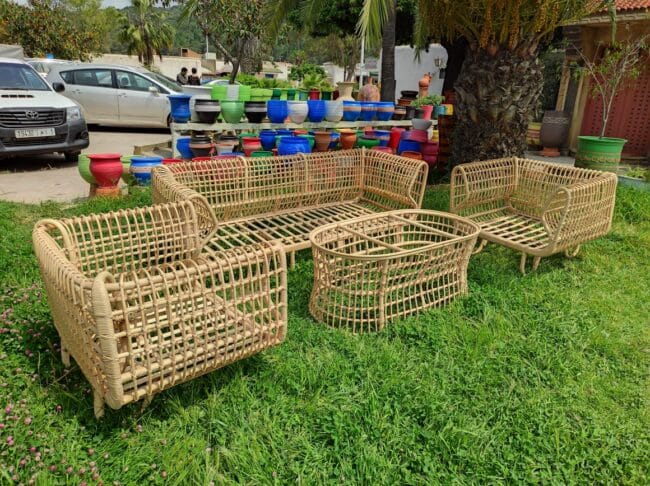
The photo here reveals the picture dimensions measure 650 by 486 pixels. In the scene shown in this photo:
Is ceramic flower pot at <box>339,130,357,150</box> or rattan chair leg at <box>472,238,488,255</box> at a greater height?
ceramic flower pot at <box>339,130,357,150</box>

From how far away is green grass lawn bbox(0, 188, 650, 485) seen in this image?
2.07 meters

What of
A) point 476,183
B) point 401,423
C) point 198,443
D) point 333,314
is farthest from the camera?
point 476,183

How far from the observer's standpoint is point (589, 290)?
3.77 m

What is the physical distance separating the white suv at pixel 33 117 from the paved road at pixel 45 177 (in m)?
0.34

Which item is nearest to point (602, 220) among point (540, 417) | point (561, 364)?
point (561, 364)

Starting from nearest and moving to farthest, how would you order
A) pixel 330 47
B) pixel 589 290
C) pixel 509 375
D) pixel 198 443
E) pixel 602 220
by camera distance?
pixel 198 443, pixel 509 375, pixel 589 290, pixel 602 220, pixel 330 47

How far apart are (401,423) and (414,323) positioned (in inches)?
35.1

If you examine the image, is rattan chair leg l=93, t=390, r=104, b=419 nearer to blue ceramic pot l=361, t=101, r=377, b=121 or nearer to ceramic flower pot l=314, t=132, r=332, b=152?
ceramic flower pot l=314, t=132, r=332, b=152

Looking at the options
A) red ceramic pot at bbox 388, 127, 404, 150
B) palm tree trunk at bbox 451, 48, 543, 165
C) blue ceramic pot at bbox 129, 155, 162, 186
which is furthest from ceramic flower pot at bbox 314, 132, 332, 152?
blue ceramic pot at bbox 129, 155, 162, 186

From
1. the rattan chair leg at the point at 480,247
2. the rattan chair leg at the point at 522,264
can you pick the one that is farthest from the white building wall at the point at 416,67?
the rattan chair leg at the point at 522,264

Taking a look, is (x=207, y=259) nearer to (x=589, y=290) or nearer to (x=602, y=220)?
(x=589, y=290)

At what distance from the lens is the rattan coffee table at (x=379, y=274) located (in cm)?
302

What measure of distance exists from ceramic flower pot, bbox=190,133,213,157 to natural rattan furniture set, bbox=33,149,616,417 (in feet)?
7.12

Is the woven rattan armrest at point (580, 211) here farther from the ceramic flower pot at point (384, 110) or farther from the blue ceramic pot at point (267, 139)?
the ceramic flower pot at point (384, 110)
